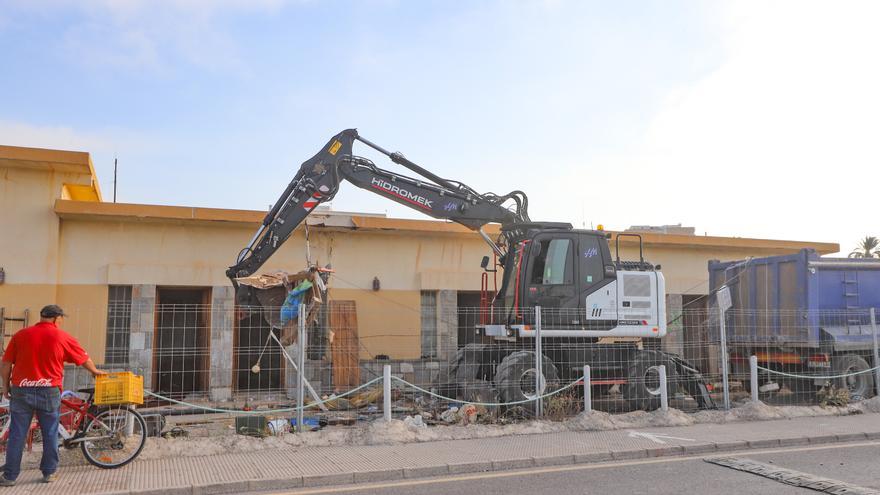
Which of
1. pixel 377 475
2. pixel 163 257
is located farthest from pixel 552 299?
A: pixel 163 257

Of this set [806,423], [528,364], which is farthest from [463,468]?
[806,423]

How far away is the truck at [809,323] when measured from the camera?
43.9 feet

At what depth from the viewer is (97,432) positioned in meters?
7.88

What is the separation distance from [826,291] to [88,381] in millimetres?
13820

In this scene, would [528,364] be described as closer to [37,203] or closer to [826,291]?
[826,291]

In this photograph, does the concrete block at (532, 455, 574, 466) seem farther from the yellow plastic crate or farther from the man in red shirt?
the man in red shirt

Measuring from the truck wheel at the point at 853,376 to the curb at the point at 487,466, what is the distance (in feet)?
11.3

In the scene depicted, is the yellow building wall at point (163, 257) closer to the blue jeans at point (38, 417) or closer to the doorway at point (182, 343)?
the doorway at point (182, 343)

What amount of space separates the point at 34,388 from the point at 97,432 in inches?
38.2

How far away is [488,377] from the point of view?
11797mm

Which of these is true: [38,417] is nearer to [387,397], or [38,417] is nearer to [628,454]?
[387,397]

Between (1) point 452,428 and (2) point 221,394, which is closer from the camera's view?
(1) point 452,428

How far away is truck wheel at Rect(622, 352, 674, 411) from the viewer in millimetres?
11883

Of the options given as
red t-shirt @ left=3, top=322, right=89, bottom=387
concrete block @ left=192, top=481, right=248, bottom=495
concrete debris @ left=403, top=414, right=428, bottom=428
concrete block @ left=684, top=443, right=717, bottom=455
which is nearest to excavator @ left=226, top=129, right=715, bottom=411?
concrete debris @ left=403, top=414, right=428, bottom=428
